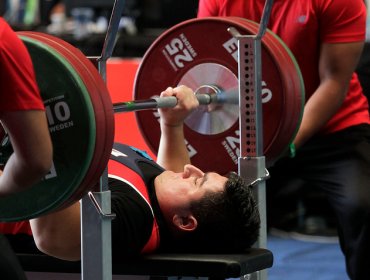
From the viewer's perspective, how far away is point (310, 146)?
12.4 feet

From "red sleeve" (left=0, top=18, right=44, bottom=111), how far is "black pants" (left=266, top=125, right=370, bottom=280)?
1796 mm

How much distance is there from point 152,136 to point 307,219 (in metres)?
2.54

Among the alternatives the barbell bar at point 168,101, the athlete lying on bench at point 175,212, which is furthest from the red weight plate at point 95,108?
the athlete lying on bench at point 175,212

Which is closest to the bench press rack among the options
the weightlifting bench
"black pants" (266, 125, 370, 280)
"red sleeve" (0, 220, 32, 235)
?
the weightlifting bench

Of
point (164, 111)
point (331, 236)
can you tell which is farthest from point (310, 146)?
point (331, 236)

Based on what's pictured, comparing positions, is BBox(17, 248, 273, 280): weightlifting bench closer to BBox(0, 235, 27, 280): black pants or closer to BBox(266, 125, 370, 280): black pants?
BBox(0, 235, 27, 280): black pants

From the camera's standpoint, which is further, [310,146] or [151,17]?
[151,17]

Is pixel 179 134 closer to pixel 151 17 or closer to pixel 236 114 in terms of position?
pixel 236 114

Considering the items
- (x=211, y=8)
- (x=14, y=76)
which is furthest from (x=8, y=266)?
(x=211, y=8)

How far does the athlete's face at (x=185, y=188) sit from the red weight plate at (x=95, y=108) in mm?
517

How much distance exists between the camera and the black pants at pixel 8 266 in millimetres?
2186

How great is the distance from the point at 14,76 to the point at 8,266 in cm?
54

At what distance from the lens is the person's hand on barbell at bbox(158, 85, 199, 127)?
3.06m

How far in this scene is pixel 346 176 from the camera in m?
3.59
